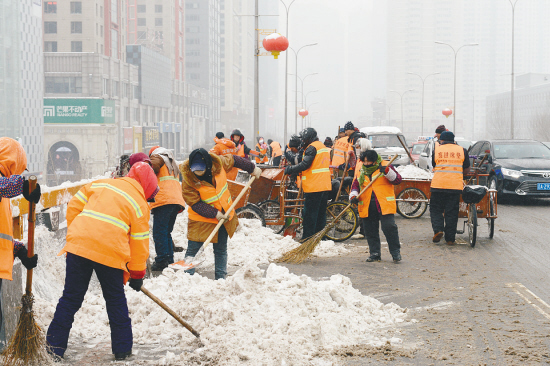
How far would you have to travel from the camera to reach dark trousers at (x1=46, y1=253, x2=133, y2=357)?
15.5 ft

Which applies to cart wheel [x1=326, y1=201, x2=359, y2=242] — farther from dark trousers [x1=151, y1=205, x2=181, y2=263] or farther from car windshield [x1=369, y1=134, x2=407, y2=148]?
car windshield [x1=369, y1=134, x2=407, y2=148]

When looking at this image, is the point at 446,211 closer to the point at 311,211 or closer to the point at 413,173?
the point at 311,211

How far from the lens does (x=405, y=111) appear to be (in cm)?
16712

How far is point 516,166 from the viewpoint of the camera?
52.5 ft

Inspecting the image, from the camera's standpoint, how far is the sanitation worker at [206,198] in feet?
21.8

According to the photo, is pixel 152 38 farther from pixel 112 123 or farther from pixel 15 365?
pixel 15 365

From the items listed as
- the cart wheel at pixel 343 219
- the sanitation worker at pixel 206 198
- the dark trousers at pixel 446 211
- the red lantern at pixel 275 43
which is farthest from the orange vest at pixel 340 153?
the sanitation worker at pixel 206 198

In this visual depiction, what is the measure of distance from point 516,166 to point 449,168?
645 centimetres

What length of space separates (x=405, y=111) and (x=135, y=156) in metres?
167

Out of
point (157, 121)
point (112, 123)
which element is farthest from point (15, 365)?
point (157, 121)

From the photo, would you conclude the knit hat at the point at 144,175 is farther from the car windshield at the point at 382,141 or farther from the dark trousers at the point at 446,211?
the car windshield at the point at 382,141

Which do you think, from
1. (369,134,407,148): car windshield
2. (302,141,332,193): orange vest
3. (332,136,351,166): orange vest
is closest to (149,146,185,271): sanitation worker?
(302,141,332,193): orange vest

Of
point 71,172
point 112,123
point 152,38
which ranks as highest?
point 152,38

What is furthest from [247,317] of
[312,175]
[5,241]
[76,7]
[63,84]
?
[76,7]
